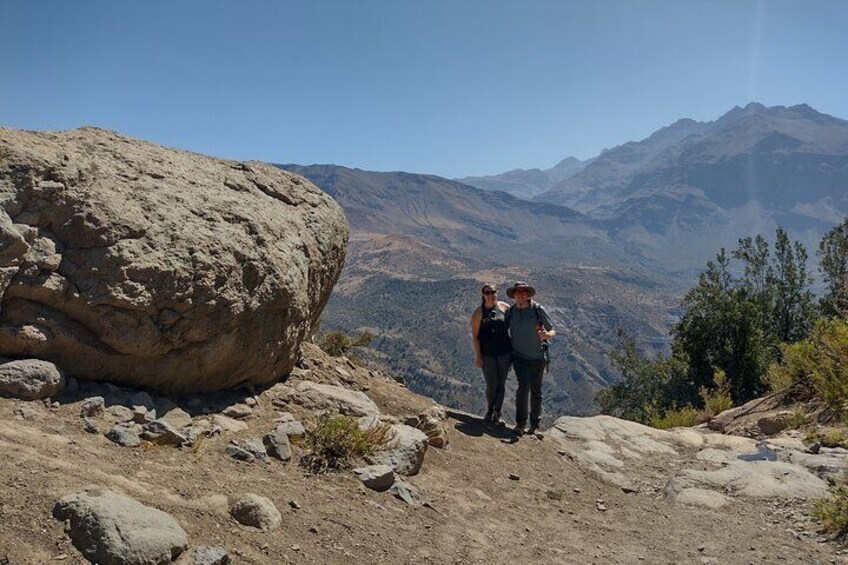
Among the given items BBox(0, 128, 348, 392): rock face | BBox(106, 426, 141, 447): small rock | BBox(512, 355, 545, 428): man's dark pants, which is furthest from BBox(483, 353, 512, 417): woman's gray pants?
BBox(106, 426, 141, 447): small rock

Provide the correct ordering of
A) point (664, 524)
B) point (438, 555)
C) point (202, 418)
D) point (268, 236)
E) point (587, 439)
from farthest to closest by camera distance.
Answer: point (587, 439)
point (268, 236)
point (664, 524)
point (202, 418)
point (438, 555)

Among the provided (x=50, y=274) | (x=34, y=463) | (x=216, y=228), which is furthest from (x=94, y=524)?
(x=216, y=228)

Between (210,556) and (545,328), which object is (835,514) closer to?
(545,328)

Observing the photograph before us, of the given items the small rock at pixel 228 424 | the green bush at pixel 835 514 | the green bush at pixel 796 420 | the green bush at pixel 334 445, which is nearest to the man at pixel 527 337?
the green bush at pixel 334 445

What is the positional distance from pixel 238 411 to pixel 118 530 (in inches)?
118

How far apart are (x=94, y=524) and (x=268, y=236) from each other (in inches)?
171

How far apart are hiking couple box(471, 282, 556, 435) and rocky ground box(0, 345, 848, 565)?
0.57 m

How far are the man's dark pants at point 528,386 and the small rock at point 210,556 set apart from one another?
579cm

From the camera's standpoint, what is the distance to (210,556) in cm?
374

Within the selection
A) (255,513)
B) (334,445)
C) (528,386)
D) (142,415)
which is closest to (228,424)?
(142,415)

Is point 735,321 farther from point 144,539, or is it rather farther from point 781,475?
point 144,539

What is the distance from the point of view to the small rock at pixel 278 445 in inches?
229

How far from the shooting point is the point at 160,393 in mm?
6316

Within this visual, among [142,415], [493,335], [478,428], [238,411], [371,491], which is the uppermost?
[493,335]
